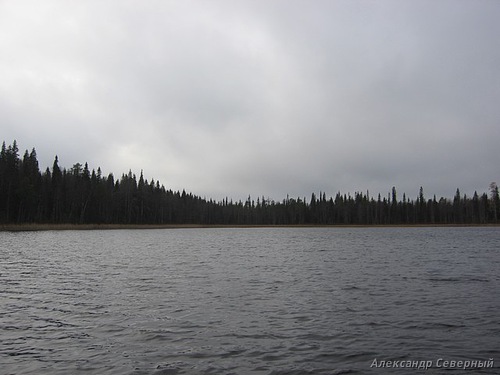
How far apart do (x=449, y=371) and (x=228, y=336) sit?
688 centimetres

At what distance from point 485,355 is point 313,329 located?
546 centimetres

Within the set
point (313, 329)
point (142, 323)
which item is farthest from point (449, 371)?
point (142, 323)

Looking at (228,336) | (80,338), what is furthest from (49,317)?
(228,336)

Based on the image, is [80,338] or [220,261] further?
[220,261]

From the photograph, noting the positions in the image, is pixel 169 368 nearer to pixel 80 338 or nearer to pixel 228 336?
pixel 228 336

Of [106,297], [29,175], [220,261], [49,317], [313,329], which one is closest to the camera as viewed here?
[313,329]

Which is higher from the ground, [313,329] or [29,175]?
[29,175]

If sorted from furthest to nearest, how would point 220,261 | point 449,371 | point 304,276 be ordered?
point 220,261 < point 304,276 < point 449,371

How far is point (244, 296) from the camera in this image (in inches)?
801

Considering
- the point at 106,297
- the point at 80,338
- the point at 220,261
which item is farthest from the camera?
the point at 220,261

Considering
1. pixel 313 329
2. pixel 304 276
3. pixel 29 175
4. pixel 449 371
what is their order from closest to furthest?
pixel 449 371 < pixel 313 329 < pixel 304 276 < pixel 29 175

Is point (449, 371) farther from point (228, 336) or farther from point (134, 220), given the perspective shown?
point (134, 220)

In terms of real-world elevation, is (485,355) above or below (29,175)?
below

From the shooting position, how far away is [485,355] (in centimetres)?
1137
